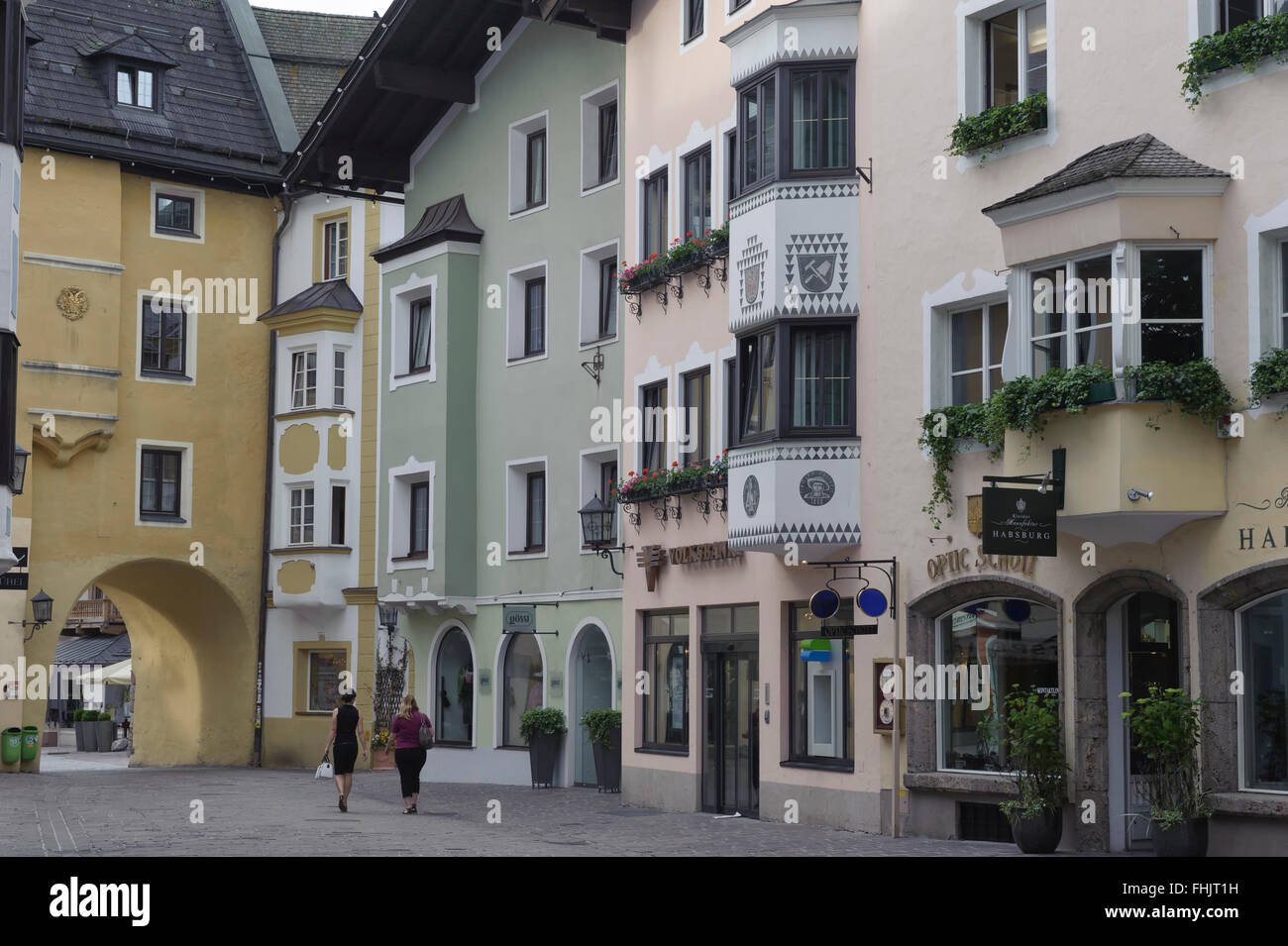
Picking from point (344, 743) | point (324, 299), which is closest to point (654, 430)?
point (344, 743)

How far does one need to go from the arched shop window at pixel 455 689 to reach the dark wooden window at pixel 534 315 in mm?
5327

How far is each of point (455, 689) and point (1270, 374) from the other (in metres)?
19.7

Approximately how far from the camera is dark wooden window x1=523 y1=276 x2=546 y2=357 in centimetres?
3130

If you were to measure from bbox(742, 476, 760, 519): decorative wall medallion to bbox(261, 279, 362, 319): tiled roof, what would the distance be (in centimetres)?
1687

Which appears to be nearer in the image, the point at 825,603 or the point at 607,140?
the point at 825,603

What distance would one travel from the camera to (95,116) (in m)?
37.2

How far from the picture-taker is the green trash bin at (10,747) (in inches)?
1372

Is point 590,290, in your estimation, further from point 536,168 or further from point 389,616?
point 389,616

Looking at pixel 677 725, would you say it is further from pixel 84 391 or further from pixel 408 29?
pixel 84 391

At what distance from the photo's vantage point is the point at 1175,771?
16.2 metres

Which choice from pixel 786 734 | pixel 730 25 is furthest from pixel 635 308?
pixel 786 734

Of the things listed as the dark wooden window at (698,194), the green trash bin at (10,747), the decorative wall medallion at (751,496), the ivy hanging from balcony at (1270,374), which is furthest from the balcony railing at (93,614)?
the ivy hanging from balcony at (1270,374)

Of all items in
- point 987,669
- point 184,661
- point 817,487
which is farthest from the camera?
point 184,661

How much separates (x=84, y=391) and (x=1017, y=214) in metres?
23.4
